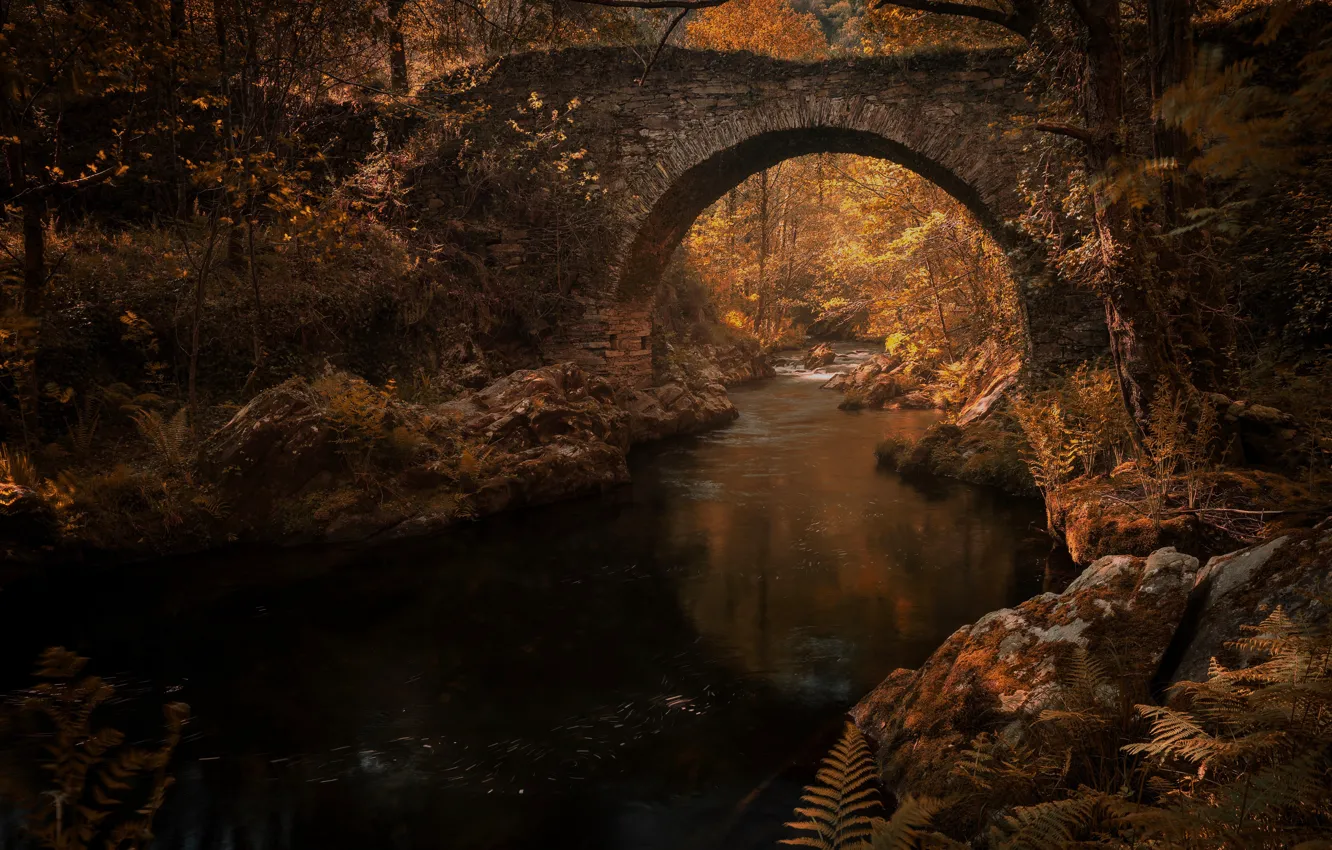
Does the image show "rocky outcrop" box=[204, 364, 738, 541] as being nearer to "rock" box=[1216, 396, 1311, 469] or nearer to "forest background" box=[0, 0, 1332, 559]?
"forest background" box=[0, 0, 1332, 559]

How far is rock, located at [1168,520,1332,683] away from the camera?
2469 mm

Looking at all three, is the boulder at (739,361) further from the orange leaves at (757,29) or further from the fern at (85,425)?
the fern at (85,425)

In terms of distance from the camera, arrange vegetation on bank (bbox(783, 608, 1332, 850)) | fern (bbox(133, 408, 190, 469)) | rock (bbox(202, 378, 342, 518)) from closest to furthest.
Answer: vegetation on bank (bbox(783, 608, 1332, 850)) → fern (bbox(133, 408, 190, 469)) → rock (bbox(202, 378, 342, 518))

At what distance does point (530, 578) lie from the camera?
6.71 m

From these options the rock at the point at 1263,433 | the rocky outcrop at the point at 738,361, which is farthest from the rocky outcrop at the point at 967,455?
the rocky outcrop at the point at 738,361

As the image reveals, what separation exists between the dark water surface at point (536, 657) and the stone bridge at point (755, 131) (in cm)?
442

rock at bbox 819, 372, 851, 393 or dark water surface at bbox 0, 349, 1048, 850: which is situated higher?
rock at bbox 819, 372, 851, 393

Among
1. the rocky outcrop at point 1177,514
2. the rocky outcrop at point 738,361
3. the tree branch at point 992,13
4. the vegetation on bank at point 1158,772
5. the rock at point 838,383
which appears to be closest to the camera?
the vegetation on bank at point 1158,772

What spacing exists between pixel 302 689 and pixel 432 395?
5.83 m

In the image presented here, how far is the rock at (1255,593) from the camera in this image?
2469 millimetres

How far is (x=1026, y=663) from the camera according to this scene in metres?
3.27

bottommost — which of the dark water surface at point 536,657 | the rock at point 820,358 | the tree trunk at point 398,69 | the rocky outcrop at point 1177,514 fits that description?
the dark water surface at point 536,657

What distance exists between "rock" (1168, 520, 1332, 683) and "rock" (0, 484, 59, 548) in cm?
840

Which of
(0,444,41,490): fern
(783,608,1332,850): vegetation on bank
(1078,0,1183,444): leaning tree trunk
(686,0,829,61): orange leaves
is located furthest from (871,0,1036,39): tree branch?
(686,0,829,61): orange leaves
